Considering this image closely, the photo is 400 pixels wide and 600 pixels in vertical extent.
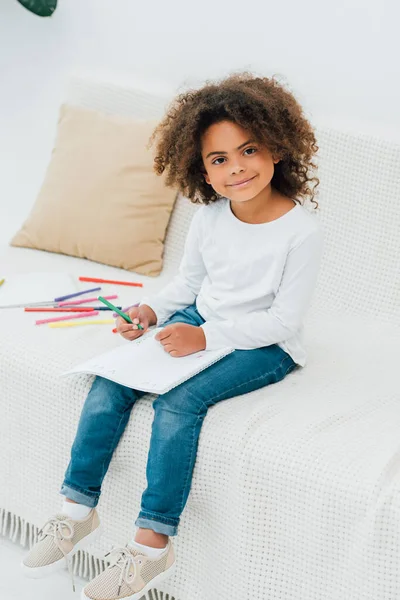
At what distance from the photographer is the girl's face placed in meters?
1.66

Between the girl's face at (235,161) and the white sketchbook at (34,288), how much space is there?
588 millimetres

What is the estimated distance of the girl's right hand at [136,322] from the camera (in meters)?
1.75

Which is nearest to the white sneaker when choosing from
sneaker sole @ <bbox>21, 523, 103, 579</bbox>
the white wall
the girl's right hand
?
sneaker sole @ <bbox>21, 523, 103, 579</bbox>

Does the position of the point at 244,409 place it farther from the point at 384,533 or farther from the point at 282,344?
the point at 384,533

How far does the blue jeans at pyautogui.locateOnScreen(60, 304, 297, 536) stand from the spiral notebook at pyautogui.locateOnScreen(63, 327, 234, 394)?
0.08 feet

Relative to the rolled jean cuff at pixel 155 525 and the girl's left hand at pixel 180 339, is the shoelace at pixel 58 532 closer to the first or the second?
the rolled jean cuff at pixel 155 525

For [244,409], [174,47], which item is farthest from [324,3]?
[244,409]

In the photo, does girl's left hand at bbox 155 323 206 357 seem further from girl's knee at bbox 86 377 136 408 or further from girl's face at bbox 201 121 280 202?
girl's face at bbox 201 121 280 202

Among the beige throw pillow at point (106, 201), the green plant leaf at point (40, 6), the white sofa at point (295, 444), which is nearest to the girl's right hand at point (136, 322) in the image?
the white sofa at point (295, 444)

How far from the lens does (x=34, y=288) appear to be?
7.09 ft

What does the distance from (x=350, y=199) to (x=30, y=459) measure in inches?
34.6

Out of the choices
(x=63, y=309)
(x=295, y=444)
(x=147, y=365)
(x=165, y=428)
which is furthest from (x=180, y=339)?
(x=63, y=309)

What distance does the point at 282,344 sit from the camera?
1.72 m

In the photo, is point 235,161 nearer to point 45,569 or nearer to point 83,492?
point 83,492
